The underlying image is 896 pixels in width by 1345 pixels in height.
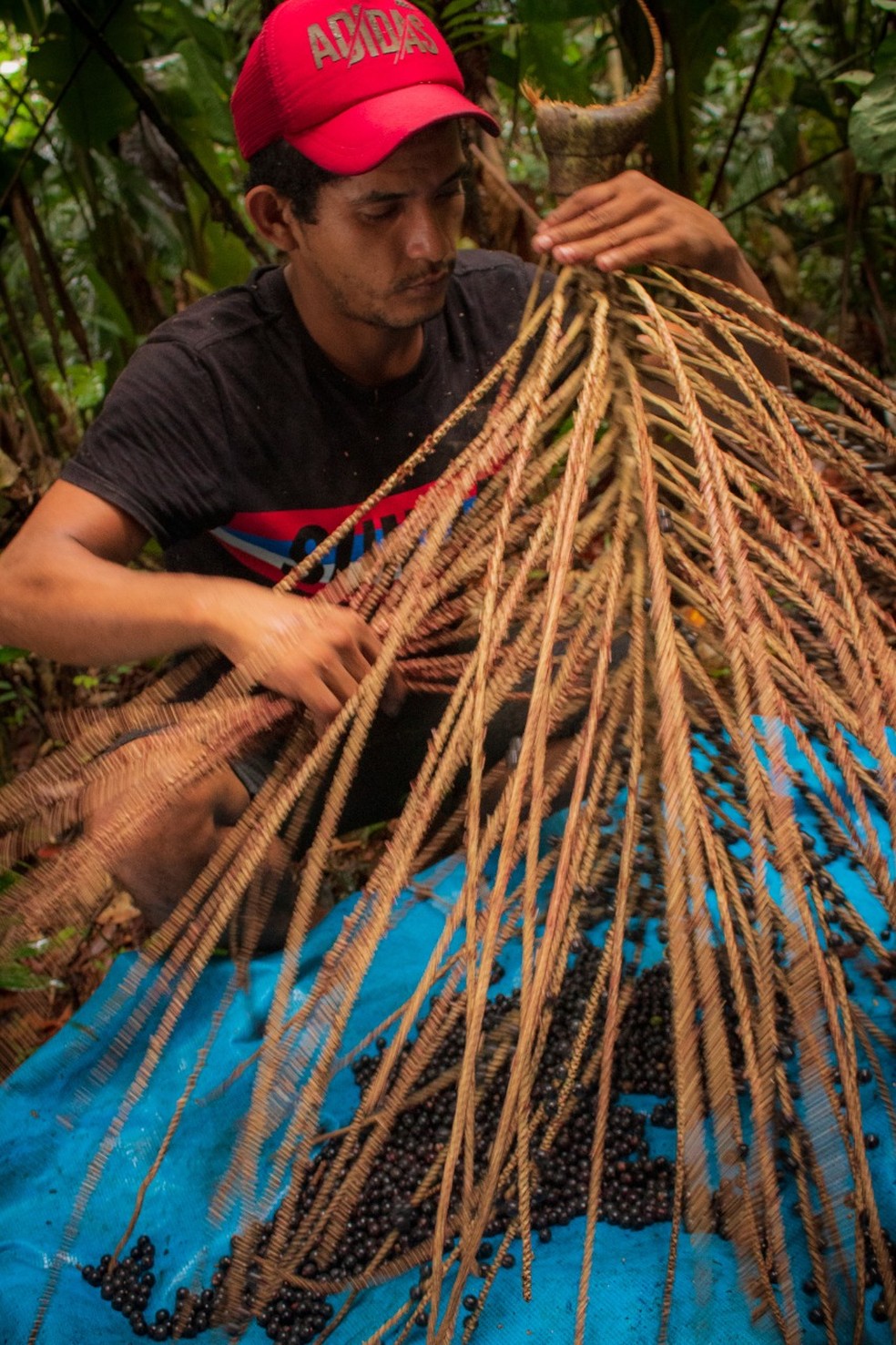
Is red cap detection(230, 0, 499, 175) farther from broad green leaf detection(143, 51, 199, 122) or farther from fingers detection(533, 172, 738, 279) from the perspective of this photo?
broad green leaf detection(143, 51, 199, 122)

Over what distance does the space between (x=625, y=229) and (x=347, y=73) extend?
59 cm

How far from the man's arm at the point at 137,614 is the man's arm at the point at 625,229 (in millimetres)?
388

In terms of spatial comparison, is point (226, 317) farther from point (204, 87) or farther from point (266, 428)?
point (204, 87)

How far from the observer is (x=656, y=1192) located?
130cm

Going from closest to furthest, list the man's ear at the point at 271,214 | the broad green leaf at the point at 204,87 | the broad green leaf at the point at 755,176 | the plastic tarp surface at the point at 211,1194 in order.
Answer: the plastic tarp surface at the point at 211,1194 → the man's ear at the point at 271,214 → the broad green leaf at the point at 204,87 → the broad green leaf at the point at 755,176

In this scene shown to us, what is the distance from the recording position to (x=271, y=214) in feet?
4.85

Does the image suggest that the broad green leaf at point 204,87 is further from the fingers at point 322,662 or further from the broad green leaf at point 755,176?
the fingers at point 322,662

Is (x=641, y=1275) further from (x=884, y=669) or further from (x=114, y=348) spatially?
(x=114, y=348)

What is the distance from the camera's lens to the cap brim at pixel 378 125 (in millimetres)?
1250

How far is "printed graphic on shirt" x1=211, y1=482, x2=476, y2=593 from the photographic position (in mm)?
1622

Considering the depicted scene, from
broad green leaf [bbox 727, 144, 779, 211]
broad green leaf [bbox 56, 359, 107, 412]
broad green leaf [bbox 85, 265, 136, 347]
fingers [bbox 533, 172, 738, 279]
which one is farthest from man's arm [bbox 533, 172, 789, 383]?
broad green leaf [bbox 727, 144, 779, 211]

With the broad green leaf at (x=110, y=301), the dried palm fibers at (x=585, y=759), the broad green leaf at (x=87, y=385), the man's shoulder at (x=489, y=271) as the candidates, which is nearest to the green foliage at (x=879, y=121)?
the man's shoulder at (x=489, y=271)

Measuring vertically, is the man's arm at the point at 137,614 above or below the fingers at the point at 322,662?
above

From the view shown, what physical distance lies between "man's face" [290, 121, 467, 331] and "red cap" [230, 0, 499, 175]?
0.04m
